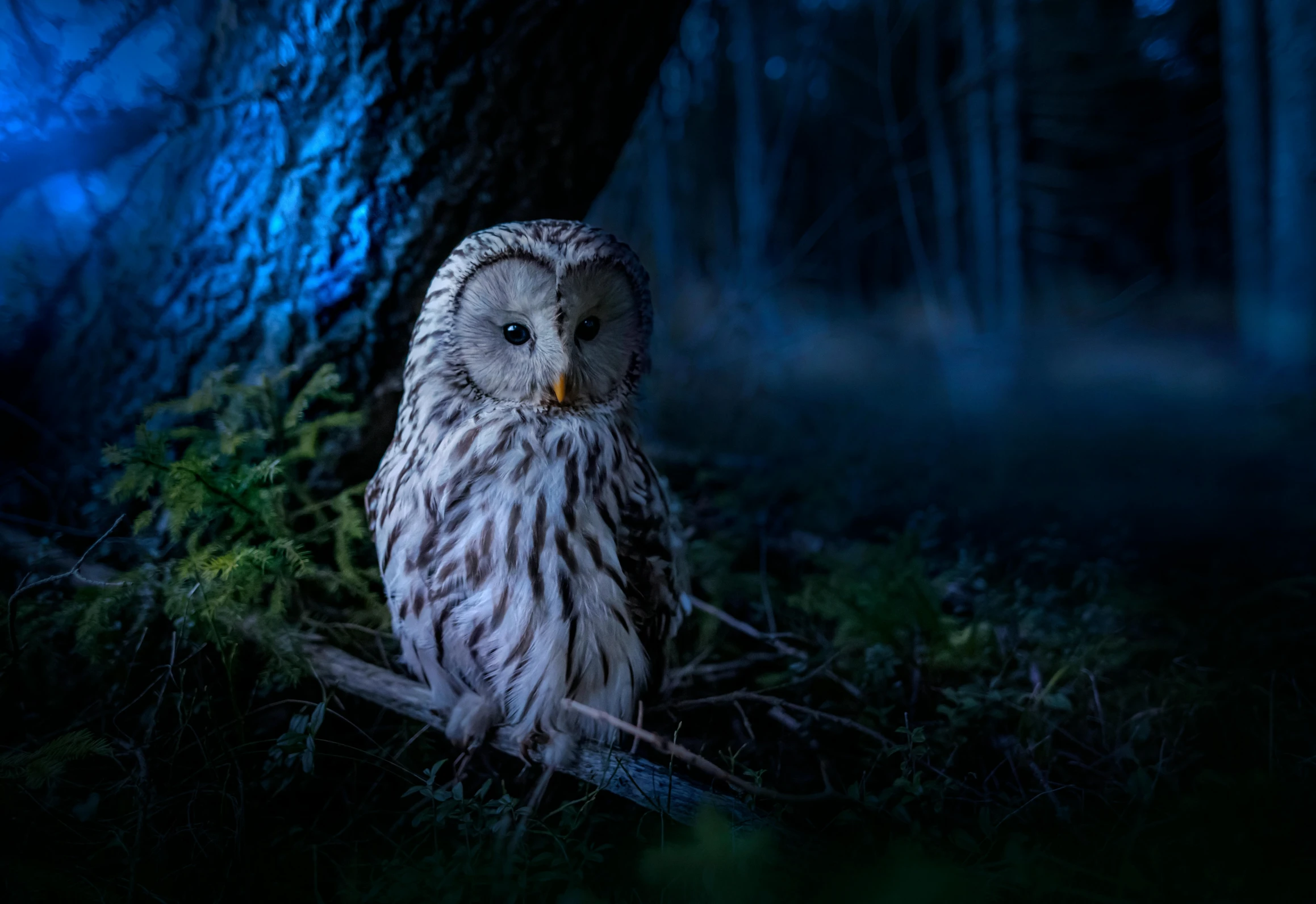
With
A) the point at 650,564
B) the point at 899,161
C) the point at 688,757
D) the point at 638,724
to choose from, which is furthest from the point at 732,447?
the point at 688,757

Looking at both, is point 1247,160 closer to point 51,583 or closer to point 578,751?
point 578,751

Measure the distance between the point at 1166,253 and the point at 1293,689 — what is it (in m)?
1.99

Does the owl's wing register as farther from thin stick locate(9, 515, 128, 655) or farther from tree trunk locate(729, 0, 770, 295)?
tree trunk locate(729, 0, 770, 295)

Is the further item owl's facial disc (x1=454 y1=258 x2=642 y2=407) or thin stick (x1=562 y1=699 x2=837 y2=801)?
owl's facial disc (x1=454 y1=258 x2=642 y2=407)

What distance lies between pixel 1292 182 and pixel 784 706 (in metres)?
2.53

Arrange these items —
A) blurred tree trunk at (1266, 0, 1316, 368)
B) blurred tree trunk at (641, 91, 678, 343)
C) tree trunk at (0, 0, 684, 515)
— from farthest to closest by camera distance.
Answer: blurred tree trunk at (641, 91, 678, 343) → blurred tree trunk at (1266, 0, 1316, 368) → tree trunk at (0, 0, 684, 515)

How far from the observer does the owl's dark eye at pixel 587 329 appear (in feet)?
4.53

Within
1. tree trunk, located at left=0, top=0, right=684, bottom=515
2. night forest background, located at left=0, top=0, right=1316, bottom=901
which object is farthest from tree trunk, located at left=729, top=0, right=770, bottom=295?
tree trunk, located at left=0, top=0, right=684, bottom=515

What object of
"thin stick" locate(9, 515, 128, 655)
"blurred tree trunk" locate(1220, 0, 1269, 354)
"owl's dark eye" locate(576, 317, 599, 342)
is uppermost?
"blurred tree trunk" locate(1220, 0, 1269, 354)

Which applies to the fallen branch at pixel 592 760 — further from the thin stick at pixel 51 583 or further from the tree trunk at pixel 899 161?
the tree trunk at pixel 899 161

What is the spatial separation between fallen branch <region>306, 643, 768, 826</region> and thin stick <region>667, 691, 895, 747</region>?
20cm

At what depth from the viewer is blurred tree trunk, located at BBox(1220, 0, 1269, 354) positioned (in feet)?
A: 7.47

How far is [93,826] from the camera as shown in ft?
3.17

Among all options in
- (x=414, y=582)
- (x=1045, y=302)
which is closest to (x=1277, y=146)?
(x=1045, y=302)
